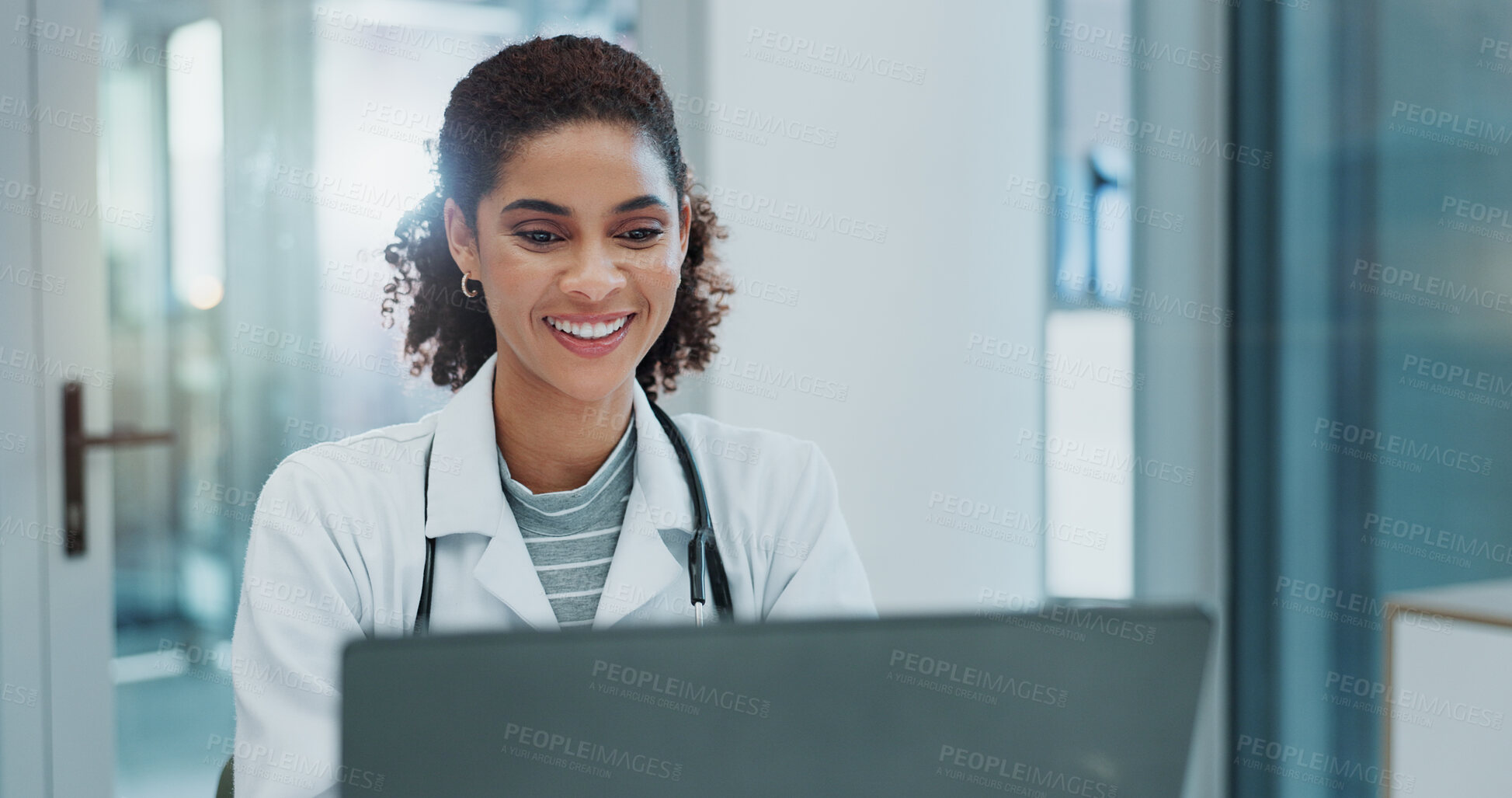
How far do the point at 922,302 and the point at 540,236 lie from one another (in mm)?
1299

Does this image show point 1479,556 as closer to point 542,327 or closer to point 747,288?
point 747,288

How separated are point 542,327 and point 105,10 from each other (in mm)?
1144

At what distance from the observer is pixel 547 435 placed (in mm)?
1312

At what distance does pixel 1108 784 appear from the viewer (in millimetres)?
508

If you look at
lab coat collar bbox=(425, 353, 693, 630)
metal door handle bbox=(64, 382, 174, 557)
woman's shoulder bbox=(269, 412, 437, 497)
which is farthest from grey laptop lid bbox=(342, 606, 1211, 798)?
metal door handle bbox=(64, 382, 174, 557)

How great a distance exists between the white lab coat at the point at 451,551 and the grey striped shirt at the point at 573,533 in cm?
3

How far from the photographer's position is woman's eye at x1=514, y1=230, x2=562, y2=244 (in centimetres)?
125

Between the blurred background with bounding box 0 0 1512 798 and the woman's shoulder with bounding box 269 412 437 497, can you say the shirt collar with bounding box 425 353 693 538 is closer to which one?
the woman's shoulder with bounding box 269 412 437 497

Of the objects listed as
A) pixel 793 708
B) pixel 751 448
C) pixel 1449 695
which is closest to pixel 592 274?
pixel 751 448

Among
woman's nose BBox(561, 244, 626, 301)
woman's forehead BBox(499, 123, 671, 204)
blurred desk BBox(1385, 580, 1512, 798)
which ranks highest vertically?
woman's forehead BBox(499, 123, 671, 204)

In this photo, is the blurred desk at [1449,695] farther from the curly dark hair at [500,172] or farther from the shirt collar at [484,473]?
the curly dark hair at [500,172]

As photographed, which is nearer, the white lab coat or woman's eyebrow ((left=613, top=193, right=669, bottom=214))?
the white lab coat

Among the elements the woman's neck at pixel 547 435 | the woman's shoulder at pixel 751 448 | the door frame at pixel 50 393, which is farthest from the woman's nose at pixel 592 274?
the door frame at pixel 50 393

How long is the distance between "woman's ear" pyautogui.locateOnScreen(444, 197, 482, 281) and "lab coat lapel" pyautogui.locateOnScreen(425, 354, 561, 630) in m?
0.24
